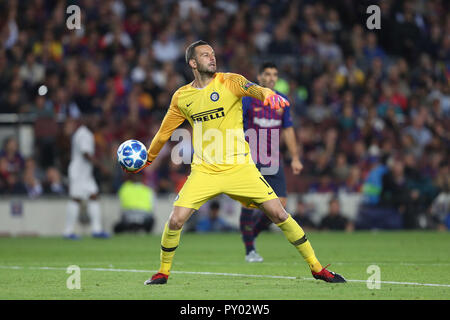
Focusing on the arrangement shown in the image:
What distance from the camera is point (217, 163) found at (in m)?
8.80

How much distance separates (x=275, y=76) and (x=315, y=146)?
923 cm

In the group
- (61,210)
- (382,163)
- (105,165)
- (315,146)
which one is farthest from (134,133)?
(382,163)

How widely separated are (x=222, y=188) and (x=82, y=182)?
9654 mm

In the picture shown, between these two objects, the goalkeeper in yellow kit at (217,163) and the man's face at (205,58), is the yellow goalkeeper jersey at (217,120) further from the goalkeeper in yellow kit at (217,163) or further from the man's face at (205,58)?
the man's face at (205,58)

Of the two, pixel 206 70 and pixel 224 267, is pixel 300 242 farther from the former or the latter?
pixel 224 267

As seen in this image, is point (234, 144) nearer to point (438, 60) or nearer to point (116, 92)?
point (116, 92)

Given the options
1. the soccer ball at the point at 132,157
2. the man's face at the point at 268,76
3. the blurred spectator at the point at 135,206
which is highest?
the man's face at the point at 268,76

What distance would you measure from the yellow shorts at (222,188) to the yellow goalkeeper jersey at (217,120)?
0.09 m

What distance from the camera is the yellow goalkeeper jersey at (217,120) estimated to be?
877cm

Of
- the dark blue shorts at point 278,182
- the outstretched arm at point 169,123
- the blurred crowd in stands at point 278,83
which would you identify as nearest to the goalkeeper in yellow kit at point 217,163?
the outstretched arm at point 169,123

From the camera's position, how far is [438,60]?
23.4 meters

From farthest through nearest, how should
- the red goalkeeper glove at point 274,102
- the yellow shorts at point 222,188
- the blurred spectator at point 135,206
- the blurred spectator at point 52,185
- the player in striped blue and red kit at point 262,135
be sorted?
the blurred spectator at point 52,185
the blurred spectator at point 135,206
the player in striped blue and red kit at point 262,135
the yellow shorts at point 222,188
the red goalkeeper glove at point 274,102

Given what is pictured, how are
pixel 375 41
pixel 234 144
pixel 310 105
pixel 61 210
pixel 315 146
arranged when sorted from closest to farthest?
pixel 234 144 < pixel 61 210 < pixel 315 146 < pixel 310 105 < pixel 375 41

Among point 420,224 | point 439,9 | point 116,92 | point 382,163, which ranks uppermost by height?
point 439,9
